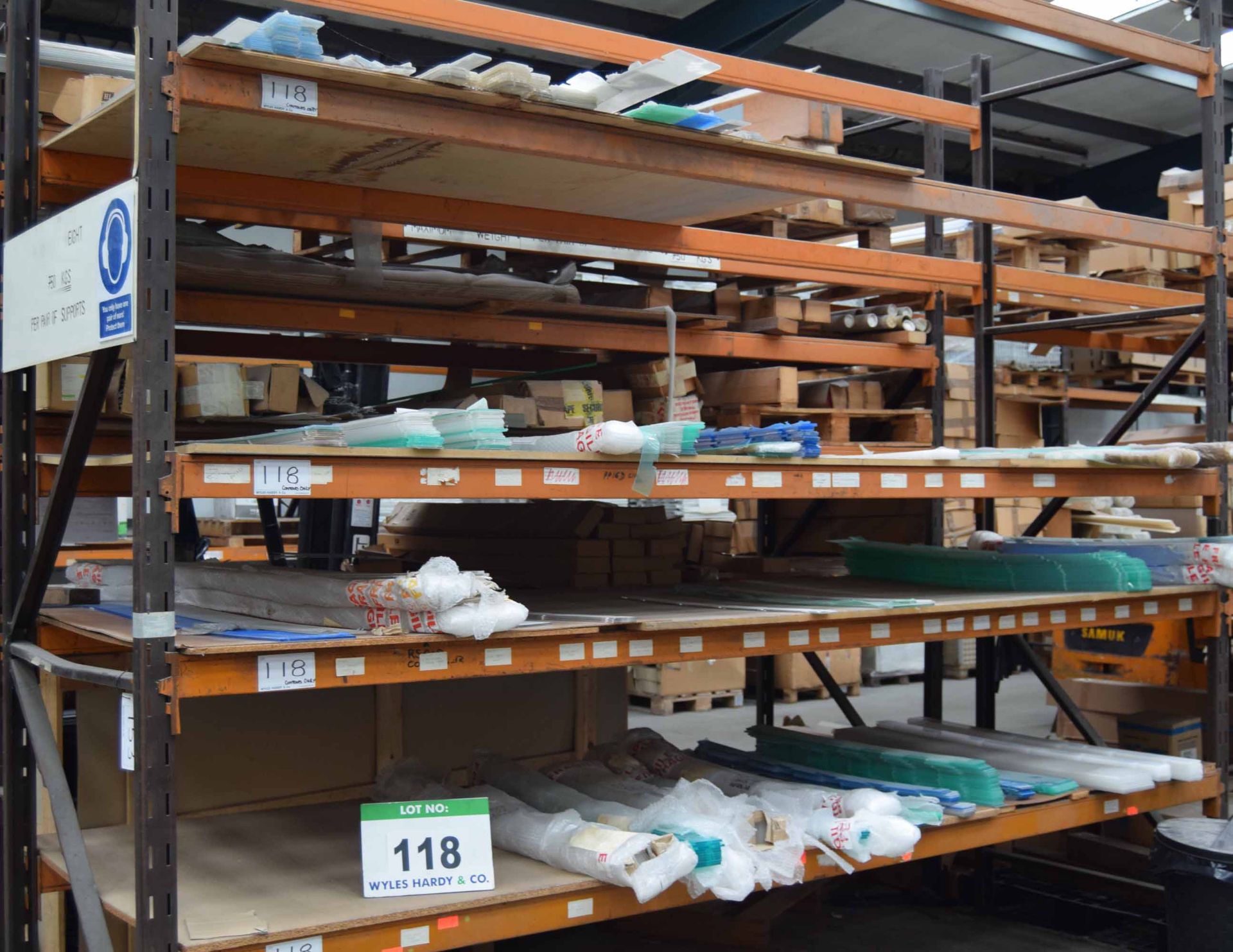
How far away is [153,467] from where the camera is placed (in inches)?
121

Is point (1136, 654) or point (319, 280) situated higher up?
point (319, 280)

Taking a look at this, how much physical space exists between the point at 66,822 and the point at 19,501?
1094 mm

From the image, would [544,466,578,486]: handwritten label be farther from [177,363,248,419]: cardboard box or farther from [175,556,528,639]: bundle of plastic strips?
[177,363,248,419]: cardboard box

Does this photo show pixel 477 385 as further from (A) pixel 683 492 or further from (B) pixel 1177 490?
(B) pixel 1177 490

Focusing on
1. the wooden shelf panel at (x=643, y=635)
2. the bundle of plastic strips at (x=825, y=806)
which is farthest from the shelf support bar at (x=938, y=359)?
the bundle of plastic strips at (x=825, y=806)

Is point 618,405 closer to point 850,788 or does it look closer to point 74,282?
point 850,788

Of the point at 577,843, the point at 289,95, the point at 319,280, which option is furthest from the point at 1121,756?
the point at 289,95

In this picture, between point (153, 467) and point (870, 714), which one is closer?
point (153, 467)

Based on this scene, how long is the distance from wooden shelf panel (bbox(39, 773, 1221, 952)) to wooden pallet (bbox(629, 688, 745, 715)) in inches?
262

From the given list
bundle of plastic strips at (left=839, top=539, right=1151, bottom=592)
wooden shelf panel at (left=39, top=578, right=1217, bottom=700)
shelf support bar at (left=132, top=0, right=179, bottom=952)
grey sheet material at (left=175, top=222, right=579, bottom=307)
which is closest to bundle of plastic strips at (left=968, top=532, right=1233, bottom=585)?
wooden shelf panel at (left=39, top=578, right=1217, bottom=700)

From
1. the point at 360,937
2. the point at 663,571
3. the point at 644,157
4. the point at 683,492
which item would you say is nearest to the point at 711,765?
the point at 663,571

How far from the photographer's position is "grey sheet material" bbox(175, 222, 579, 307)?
436 cm

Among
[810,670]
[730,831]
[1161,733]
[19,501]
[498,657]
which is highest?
[19,501]

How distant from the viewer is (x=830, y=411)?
687 cm
